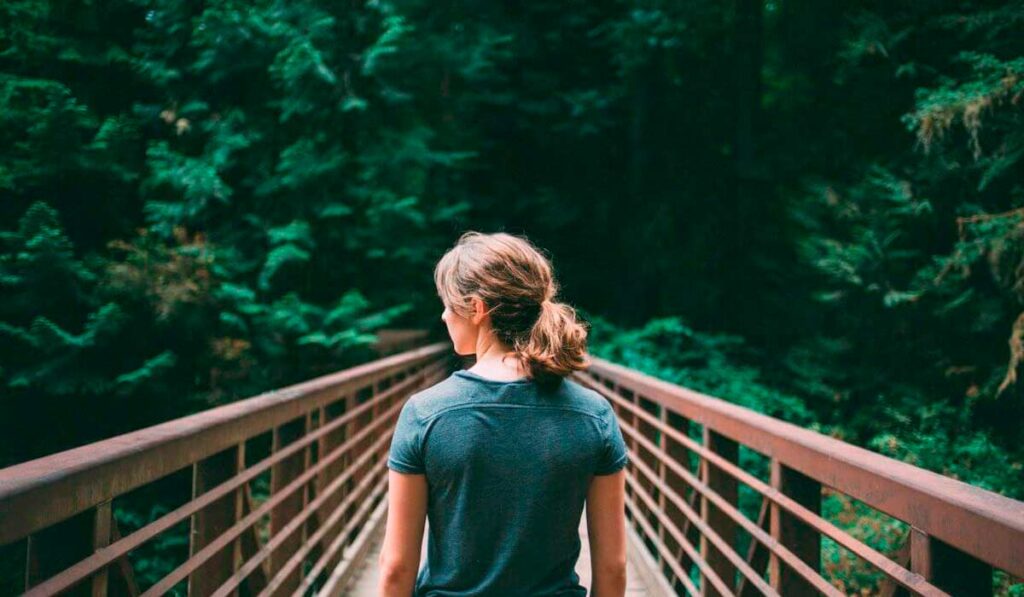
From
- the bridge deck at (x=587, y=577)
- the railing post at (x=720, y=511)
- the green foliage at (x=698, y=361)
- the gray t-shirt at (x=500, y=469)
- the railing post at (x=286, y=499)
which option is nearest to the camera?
the gray t-shirt at (x=500, y=469)

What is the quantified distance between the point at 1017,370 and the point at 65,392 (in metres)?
12.9

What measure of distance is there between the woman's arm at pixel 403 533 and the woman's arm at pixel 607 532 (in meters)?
0.41

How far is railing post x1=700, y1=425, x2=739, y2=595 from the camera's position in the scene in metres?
3.99

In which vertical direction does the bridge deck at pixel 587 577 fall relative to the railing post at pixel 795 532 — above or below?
below

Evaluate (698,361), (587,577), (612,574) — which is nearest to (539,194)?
(698,361)

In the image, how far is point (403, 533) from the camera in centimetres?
187

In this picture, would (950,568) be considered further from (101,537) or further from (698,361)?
(698,361)

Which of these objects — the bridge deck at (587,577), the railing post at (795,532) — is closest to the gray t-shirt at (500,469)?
the railing post at (795,532)

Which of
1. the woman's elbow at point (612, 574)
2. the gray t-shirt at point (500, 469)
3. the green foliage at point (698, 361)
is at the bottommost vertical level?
the green foliage at point (698, 361)

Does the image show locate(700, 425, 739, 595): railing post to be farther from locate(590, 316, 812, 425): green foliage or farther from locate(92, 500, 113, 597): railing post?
locate(590, 316, 812, 425): green foliage

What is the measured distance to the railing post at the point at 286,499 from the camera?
12.7 feet

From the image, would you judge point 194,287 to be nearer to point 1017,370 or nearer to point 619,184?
point 619,184

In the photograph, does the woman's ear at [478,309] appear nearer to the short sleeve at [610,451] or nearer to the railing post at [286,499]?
the short sleeve at [610,451]

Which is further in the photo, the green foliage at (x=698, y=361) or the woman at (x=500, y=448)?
the green foliage at (x=698, y=361)
